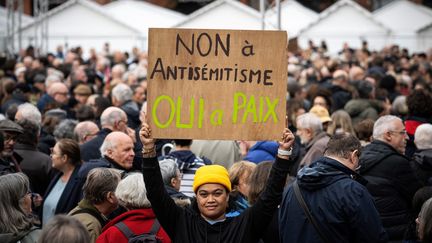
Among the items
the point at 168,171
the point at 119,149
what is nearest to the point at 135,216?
the point at 168,171

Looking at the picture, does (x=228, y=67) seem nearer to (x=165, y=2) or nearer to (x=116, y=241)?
(x=116, y=241)


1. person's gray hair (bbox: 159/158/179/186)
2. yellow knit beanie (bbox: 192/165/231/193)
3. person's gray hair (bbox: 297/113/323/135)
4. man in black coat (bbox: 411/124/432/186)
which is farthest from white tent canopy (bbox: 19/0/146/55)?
yellow knit beanie (bbox: 192/165/231/193)

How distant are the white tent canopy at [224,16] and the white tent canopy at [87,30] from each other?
184cm

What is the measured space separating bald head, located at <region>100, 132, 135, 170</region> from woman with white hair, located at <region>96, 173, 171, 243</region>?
177 cm

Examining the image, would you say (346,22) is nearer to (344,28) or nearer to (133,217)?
(344,28)

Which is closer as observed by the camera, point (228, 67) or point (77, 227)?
point (77, 227)

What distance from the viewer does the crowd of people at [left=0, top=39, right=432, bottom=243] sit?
5.30 metres

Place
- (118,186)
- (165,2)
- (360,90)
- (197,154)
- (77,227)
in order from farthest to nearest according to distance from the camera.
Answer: (165,2)
(360,90)
(197,154)
(118,186)
(77,227)

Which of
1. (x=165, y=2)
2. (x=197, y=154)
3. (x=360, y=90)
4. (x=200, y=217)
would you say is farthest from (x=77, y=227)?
(x=165, y=2)

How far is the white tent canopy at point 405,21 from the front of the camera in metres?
29.6

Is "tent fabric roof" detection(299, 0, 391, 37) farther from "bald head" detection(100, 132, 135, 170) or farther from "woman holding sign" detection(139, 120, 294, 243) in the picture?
"woman holding sign" detection(139, 120, 294, 243)

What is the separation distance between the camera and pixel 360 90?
12688 millimetres

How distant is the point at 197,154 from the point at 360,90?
451 centimetres

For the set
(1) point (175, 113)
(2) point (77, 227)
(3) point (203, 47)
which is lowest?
(2) point (77, 227)
